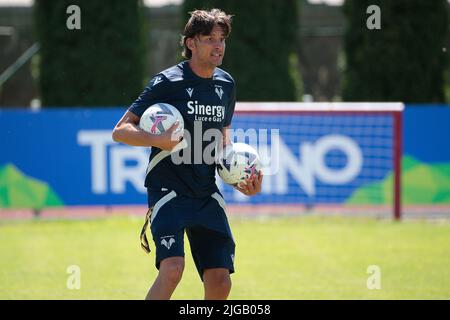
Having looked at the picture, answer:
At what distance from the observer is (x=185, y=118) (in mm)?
5793

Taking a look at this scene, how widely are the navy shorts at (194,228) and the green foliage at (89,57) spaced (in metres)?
12.4

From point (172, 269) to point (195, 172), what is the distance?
2.44ft

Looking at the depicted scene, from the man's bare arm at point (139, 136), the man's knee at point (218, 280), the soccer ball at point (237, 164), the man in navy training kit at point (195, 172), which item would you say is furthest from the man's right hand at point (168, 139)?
the man's knee at point (218, 280)

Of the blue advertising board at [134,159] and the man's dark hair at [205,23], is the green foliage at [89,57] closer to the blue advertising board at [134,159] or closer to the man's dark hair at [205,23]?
the blue advertising board at [134,159]

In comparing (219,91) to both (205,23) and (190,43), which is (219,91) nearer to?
(190,43)

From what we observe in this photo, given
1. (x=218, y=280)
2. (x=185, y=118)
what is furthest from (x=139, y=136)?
(x=218, y=280)

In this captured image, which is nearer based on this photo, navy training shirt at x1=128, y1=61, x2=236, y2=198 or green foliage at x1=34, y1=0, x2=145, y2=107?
navy training shirt at x1=128, y1=61, x2=236, y2=198

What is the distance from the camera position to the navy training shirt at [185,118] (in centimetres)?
577

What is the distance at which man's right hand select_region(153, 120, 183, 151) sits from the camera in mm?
5445

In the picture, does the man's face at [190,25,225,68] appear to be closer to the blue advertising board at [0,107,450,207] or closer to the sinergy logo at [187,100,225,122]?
the sinergy logo at [187,100,225,122]

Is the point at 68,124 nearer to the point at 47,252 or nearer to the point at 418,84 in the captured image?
the point at 47,252

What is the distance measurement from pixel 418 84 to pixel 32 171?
8.47 metres

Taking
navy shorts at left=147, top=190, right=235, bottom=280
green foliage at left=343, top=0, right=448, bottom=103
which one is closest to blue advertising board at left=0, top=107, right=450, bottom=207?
green foliage at left=343, top=0, right=448, bottom=103

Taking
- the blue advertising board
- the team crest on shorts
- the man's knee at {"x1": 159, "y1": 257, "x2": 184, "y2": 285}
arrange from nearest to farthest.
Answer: the man's knee at {"x1": 159, "y1": 257, "x2": 184, "y2": 285}
the team crest on shorts
the blue advertising board
